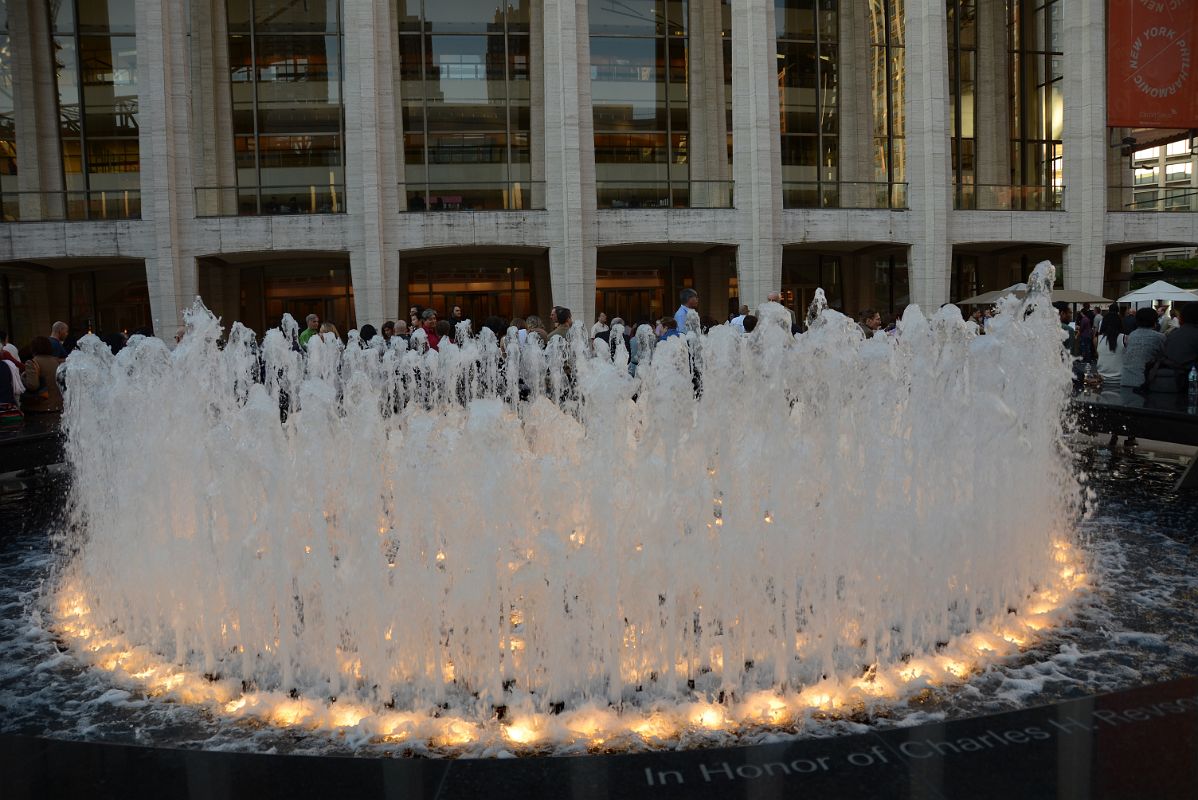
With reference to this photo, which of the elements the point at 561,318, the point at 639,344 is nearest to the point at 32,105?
the point at 639,344

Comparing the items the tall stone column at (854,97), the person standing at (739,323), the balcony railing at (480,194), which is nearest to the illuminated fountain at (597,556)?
the person standing at (739,323)

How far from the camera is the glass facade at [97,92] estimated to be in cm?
2828

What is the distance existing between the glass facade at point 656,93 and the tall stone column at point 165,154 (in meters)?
12.1

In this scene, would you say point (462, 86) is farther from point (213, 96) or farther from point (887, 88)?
point (887, 88)

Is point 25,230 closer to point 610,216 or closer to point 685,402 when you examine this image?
point 610,216

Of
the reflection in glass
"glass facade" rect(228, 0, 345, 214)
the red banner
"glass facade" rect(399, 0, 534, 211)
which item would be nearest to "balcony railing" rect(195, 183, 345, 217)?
"glass facade" rect(228, 0, 345, 214)

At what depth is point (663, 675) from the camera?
4.84 metres

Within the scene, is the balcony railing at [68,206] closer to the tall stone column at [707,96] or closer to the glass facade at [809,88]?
the tall stone column at [707,96]

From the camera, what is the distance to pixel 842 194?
31.3m

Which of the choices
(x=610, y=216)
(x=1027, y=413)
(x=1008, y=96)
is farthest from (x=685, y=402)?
(x=1008, y=96)

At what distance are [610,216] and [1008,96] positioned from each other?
686 inches

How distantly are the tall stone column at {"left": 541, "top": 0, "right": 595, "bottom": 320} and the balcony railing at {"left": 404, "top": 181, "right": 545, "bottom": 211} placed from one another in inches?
72.3

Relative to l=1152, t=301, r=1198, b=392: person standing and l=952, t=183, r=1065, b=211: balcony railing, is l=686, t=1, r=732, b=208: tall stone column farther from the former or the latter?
l=1152, t=301, r=1198, b=392: person standing

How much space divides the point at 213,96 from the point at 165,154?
4727mm
